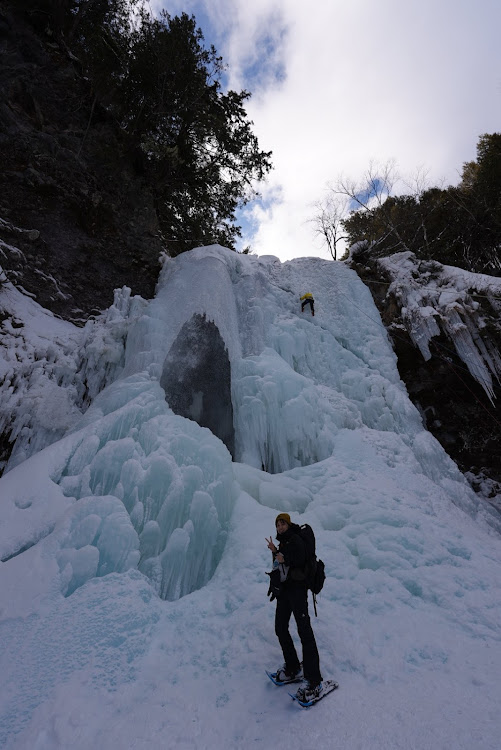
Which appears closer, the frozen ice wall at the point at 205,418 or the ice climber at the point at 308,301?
the frozen ice wall at the point at 205,418

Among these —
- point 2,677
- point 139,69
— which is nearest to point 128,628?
point 2,677

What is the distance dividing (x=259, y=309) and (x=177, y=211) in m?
7.10

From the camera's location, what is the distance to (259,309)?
8.39 m

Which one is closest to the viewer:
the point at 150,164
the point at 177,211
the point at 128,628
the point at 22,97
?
the point at 128,628

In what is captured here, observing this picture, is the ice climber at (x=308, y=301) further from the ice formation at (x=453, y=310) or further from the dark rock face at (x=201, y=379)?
the dark rock face at (x=201, y=379)

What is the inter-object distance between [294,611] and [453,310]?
795 centimetres

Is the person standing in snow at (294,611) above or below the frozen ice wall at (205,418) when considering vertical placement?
below

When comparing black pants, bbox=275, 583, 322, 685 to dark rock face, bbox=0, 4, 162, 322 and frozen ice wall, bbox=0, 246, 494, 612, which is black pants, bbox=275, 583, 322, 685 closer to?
frozen ice wall, bbox=0, 246, 494, 612

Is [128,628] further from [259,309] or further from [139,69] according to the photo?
[139,69]

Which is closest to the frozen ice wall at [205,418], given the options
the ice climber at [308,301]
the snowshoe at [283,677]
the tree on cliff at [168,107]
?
the ice climber at [308,301]

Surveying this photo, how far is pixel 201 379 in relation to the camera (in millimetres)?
6305

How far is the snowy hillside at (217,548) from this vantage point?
94.7 inches

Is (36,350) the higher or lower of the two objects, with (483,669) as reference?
higher

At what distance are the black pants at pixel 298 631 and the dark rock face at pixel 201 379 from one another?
3.28 metres
